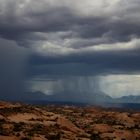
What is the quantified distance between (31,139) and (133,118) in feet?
177

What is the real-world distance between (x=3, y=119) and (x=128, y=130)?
24.9 m

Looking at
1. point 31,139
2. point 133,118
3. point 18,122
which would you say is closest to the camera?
point 31,139

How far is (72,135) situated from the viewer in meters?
62.4

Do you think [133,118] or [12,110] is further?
[133,118]

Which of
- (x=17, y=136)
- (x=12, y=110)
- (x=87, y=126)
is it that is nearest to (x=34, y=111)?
(x=12, y=110)

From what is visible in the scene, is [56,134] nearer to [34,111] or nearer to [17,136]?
[17,136]

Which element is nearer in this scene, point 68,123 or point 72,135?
point 72,135

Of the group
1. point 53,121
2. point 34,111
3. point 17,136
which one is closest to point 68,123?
point 53,121

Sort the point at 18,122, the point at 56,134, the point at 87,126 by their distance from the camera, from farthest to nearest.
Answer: the point at 87,126 < the point at 18,122 < the point at 56,134

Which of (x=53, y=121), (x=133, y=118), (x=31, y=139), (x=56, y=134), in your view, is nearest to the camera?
(x=31, y=139)

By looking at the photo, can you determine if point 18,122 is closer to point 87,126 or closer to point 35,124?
point 35,124

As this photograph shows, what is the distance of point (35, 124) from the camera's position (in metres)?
64.2

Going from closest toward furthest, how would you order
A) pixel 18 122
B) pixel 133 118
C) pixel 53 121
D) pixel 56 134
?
1. pixel 56 134
2. pixel 18 122
3. pixel 53 121
4. pixel 133 118

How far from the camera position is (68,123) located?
71.3 meters
